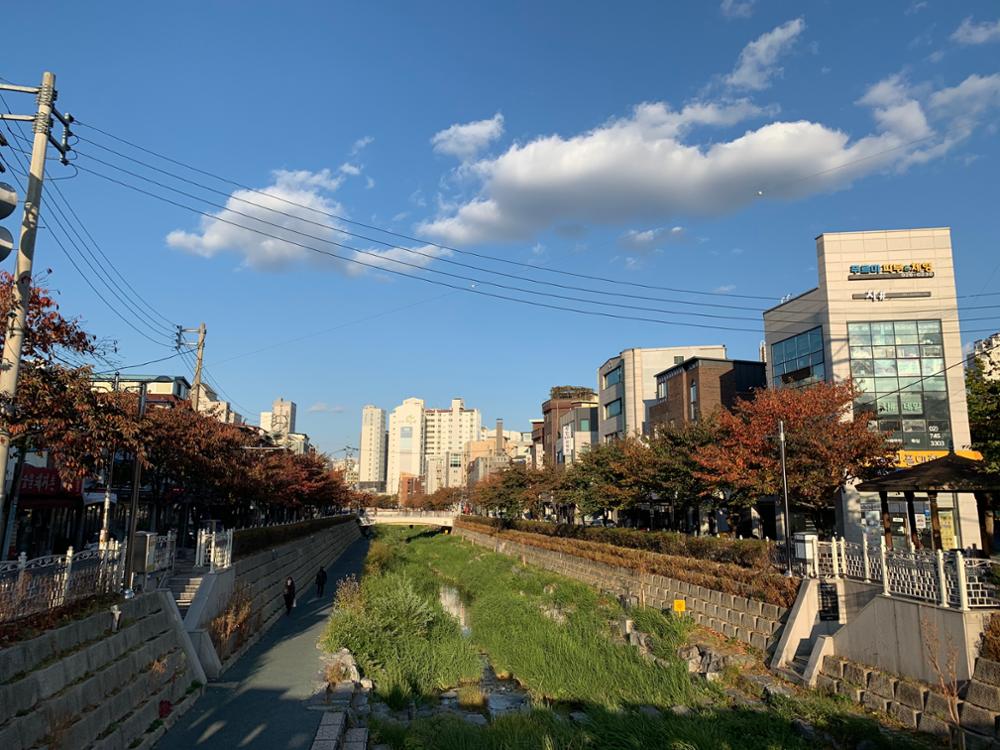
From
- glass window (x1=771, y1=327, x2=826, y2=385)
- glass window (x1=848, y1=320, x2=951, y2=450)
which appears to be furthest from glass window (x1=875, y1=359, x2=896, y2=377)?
glass window (x1=771, y1=327, x2=826, y2=385)

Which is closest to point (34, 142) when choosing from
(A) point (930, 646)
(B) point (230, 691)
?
(B) point (230, 691)

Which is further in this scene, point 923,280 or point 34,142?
point 923,280

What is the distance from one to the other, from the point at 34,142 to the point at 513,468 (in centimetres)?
6022

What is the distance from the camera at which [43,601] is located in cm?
1209

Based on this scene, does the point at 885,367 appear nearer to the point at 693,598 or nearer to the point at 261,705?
the point at 693,598

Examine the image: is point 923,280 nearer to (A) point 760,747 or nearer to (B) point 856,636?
(B) point 856,636

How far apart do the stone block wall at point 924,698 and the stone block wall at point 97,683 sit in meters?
14.0

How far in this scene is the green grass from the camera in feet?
43.2

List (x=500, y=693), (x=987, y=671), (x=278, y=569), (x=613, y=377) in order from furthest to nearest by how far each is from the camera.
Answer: (x=613, y=377)
(x=278, y=569)
(x=500, y=693)
(x=987, y=671)

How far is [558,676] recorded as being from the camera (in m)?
20.3

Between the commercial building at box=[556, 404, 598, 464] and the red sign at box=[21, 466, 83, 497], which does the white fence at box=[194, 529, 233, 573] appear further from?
the commercial building at box=[556, 404, 598, 464]

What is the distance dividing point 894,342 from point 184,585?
1467 inches

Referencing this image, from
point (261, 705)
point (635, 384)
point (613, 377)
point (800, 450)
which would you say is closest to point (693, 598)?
point (800, 450)

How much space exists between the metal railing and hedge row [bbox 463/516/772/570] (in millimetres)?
18559
